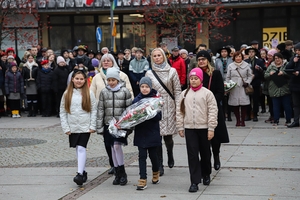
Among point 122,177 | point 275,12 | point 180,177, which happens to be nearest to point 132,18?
point 275,12

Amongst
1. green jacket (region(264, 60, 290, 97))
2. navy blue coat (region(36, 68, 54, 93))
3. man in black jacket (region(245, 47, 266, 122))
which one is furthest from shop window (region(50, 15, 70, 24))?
green jacket (region(264, 60, 290, 97))

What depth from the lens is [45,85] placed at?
19.3m

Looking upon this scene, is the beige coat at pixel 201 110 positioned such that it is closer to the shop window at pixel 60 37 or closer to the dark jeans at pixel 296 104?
the dark jeans at pixel 296 104

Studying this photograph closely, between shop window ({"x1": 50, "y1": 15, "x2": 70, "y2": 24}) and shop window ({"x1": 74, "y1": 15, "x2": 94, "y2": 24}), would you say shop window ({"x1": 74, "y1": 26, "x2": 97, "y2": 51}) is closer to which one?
shop window ({"x1": 74, "y1": 15, "x2": 94, "y2": 24})

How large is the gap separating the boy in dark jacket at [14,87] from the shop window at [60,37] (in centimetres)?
1423

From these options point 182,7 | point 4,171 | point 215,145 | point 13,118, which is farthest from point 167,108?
point 182,7

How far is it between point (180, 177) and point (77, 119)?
5.95 feet

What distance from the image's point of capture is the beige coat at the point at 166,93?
373 inches

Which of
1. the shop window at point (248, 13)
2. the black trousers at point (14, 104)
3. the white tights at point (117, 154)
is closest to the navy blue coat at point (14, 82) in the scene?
the black trousers at point (14, 104)

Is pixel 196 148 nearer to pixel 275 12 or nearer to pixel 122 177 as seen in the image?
pixel 122 177

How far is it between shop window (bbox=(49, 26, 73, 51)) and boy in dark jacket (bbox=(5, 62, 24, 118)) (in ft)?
46.7

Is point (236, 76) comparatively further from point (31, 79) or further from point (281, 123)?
point (31, 79)

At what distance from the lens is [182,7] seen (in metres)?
26.7

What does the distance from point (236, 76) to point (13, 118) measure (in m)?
7.53
